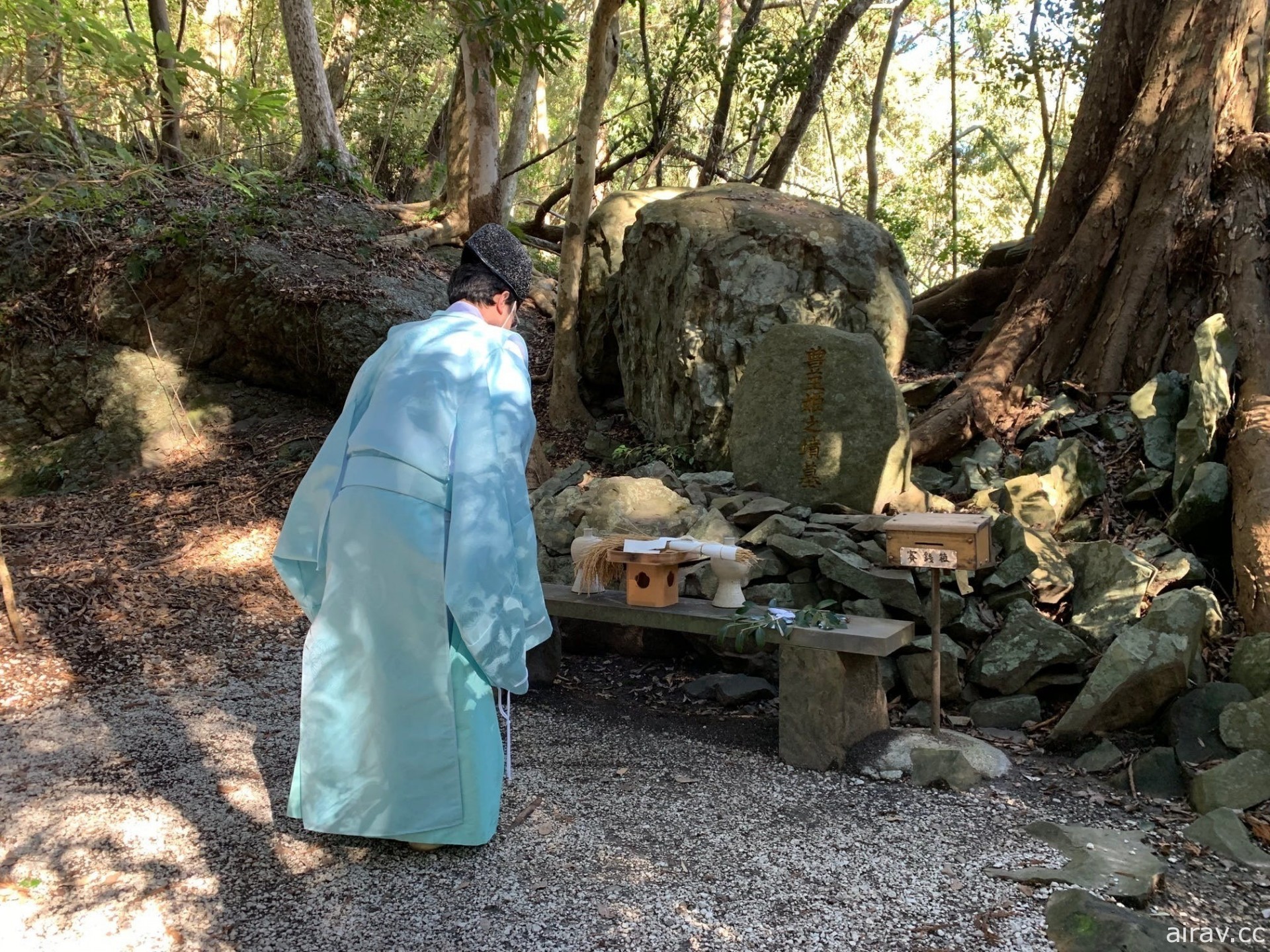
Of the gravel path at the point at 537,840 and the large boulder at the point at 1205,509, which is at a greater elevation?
the large boulder at the point at 1205,509

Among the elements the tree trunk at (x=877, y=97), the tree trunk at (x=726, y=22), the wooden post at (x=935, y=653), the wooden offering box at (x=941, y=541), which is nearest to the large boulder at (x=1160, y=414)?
the wooden offering box at (x=941, y=541)

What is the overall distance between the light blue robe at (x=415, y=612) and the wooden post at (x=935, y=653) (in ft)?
5.78

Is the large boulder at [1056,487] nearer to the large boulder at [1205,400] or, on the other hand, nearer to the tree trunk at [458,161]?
the large boulder at [1205,400]

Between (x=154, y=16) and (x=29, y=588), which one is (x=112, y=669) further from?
(x=154, y=16)

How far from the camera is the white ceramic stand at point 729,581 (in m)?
4.12

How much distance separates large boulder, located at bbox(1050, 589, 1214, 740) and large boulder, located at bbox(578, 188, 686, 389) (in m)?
5.42

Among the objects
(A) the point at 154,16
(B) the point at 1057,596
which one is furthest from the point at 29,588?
(A) the point at 154,16

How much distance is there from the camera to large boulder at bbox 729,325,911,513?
17.1 feet

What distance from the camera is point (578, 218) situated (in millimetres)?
7730

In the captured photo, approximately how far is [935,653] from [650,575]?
1.22 meters

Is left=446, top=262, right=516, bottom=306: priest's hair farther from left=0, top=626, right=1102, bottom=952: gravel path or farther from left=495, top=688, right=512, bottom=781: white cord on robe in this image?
left=0, top=626, right=1102, bottom=952: gravel path

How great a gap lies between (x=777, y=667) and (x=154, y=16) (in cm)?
902

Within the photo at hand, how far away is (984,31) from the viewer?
14.5m

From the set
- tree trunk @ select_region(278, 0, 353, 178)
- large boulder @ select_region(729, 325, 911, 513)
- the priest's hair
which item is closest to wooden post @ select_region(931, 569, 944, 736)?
large boulder @ select_region(729, 325, 911, 513)
